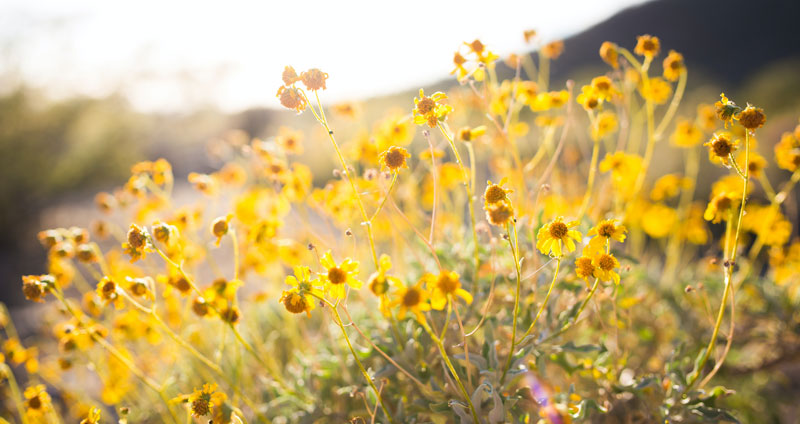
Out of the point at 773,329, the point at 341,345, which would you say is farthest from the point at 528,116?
the point at 341,345

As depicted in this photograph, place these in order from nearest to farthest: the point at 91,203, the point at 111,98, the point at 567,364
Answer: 1. the point at 567,364
2. the point at 91,203
3. the point at 111,98

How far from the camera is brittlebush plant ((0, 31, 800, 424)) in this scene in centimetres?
133

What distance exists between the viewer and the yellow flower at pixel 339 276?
1.26 meters

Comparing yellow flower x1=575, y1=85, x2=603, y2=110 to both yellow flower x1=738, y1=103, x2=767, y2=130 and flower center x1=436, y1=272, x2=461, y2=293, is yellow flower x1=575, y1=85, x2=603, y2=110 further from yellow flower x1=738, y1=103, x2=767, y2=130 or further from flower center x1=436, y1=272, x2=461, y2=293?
flower center x1=436, y1=272, x2=461, y2=293

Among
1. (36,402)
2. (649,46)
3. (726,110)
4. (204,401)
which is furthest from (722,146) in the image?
(36,402)

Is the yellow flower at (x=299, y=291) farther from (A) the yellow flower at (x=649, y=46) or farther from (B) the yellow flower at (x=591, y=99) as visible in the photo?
(A) the yellow flower at (x=649, y=46)

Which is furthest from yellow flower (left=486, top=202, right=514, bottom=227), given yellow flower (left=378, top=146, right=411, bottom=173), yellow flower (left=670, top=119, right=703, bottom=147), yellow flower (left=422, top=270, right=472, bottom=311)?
yellow flower (left=670, top=119, right=703, bottom=147)

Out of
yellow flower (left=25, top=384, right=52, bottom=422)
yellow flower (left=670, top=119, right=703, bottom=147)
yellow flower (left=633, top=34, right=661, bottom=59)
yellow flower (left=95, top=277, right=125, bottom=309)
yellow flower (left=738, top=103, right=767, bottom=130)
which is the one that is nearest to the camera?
yellow flower (left=738, top=103, right=767, bottom=130)

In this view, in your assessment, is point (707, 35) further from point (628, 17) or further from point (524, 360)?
point (524, 360)

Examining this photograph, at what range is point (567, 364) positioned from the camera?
5.64ft

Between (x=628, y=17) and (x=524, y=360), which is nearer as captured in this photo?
(x=524, y=360)

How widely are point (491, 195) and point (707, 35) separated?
59.3 feet

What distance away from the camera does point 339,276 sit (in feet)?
4.15

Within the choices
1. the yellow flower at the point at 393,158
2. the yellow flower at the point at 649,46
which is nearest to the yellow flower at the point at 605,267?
the yellow flower at the point at 393,158
